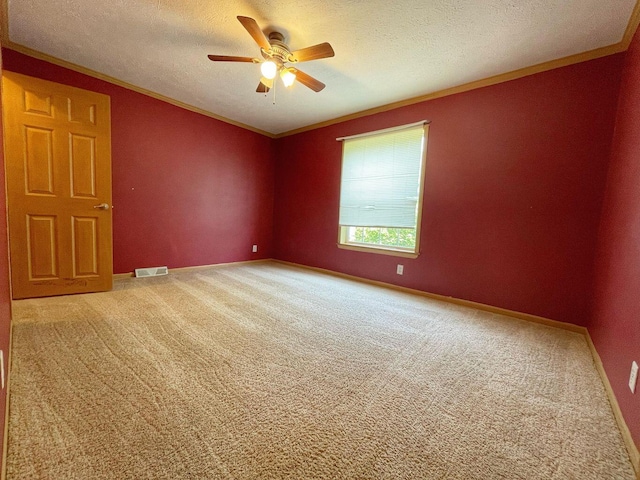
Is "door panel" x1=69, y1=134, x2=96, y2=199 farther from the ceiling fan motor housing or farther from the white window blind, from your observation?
the white window blind

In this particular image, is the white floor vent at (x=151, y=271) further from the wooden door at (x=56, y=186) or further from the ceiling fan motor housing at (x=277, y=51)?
the ceiling fan motor housing at (x=277, y=51)

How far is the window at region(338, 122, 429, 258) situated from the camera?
3172 millimetres

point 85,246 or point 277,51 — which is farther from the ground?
point 277,51

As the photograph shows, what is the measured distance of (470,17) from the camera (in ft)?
6.09

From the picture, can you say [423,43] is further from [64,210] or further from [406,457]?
[64,210]

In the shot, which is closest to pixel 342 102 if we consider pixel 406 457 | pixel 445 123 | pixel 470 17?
pixel 445 123

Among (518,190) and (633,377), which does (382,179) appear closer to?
(518,190)

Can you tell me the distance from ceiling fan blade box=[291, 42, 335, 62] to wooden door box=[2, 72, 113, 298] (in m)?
2.25

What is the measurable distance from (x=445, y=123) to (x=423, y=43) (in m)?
1.01

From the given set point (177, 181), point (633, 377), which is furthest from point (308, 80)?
point (633, 377)

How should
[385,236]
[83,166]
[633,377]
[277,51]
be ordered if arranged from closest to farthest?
[633,377] → [277,51] → [83,166] → [385,236]

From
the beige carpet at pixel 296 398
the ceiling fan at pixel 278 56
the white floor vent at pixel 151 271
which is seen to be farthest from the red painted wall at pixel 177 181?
the ceiling fan at pixel 278 56

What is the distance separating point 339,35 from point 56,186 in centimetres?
307

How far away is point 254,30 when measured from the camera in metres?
1.76
